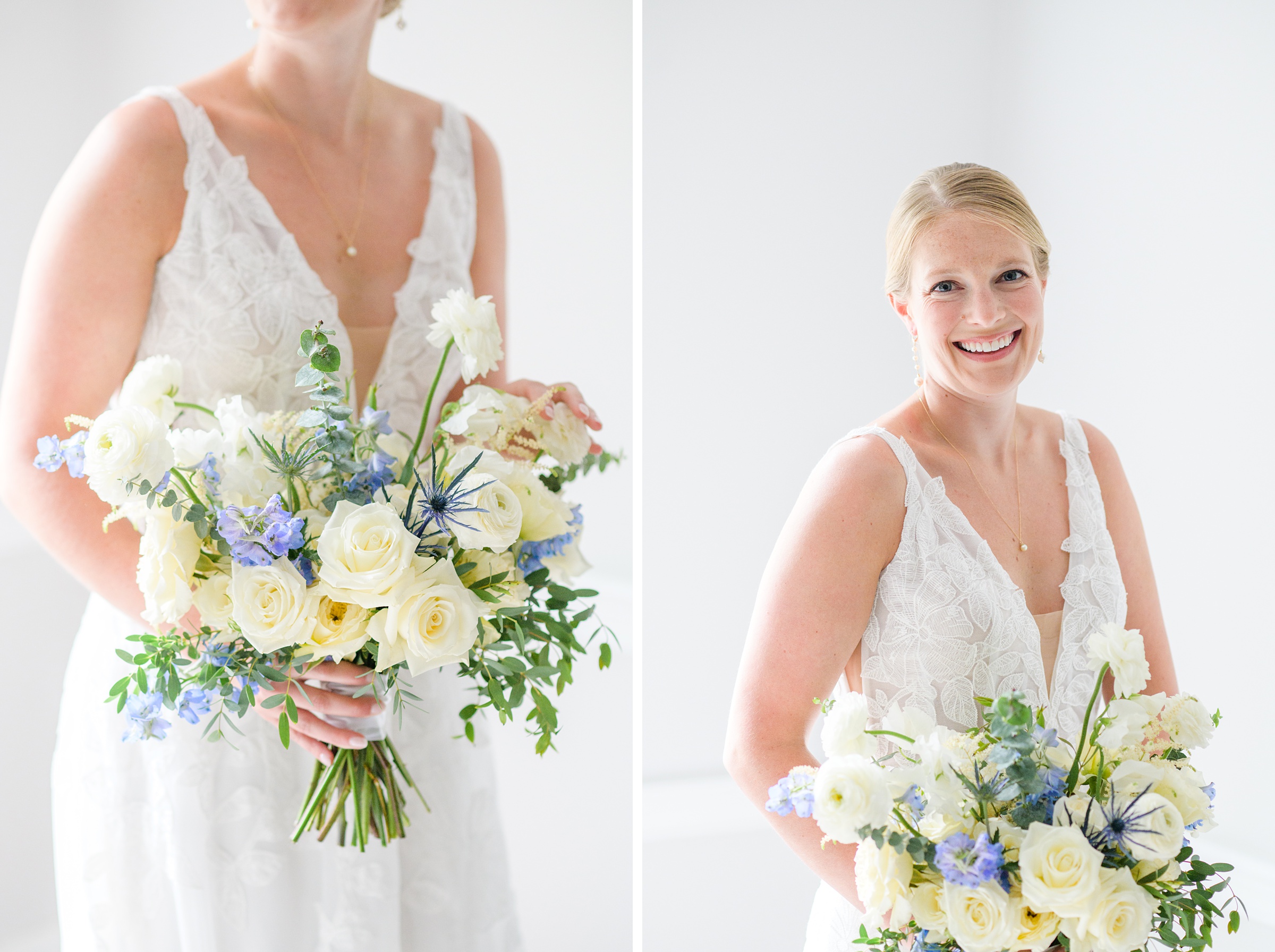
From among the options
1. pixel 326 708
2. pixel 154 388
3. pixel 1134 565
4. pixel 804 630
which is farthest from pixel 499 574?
pixel 1134 565

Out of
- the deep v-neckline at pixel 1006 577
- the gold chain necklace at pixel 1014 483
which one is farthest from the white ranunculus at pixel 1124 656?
the gold chain necklace at pixel 1014 483

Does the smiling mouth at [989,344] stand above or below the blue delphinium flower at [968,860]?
above

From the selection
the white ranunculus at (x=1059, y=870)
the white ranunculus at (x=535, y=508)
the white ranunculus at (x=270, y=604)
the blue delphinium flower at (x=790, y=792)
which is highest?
the white ranunculus at (x=535, y=508)

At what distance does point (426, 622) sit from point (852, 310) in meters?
1.82

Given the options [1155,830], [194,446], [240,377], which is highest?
[240,377]

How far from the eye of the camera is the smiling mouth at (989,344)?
1.58 meters

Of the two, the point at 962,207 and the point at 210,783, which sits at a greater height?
the point at 962,207

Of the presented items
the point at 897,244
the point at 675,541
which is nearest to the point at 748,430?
the point at 675,541

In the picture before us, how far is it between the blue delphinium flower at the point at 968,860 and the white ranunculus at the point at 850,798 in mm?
71

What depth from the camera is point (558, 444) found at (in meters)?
1.48

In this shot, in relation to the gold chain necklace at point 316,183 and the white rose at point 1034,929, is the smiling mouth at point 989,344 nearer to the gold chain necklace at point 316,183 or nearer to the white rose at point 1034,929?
the white rose at point 1034,929

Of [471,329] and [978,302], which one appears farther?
[978,302]

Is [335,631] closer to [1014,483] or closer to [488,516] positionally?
[488,516]

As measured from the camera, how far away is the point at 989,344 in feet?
5.19
